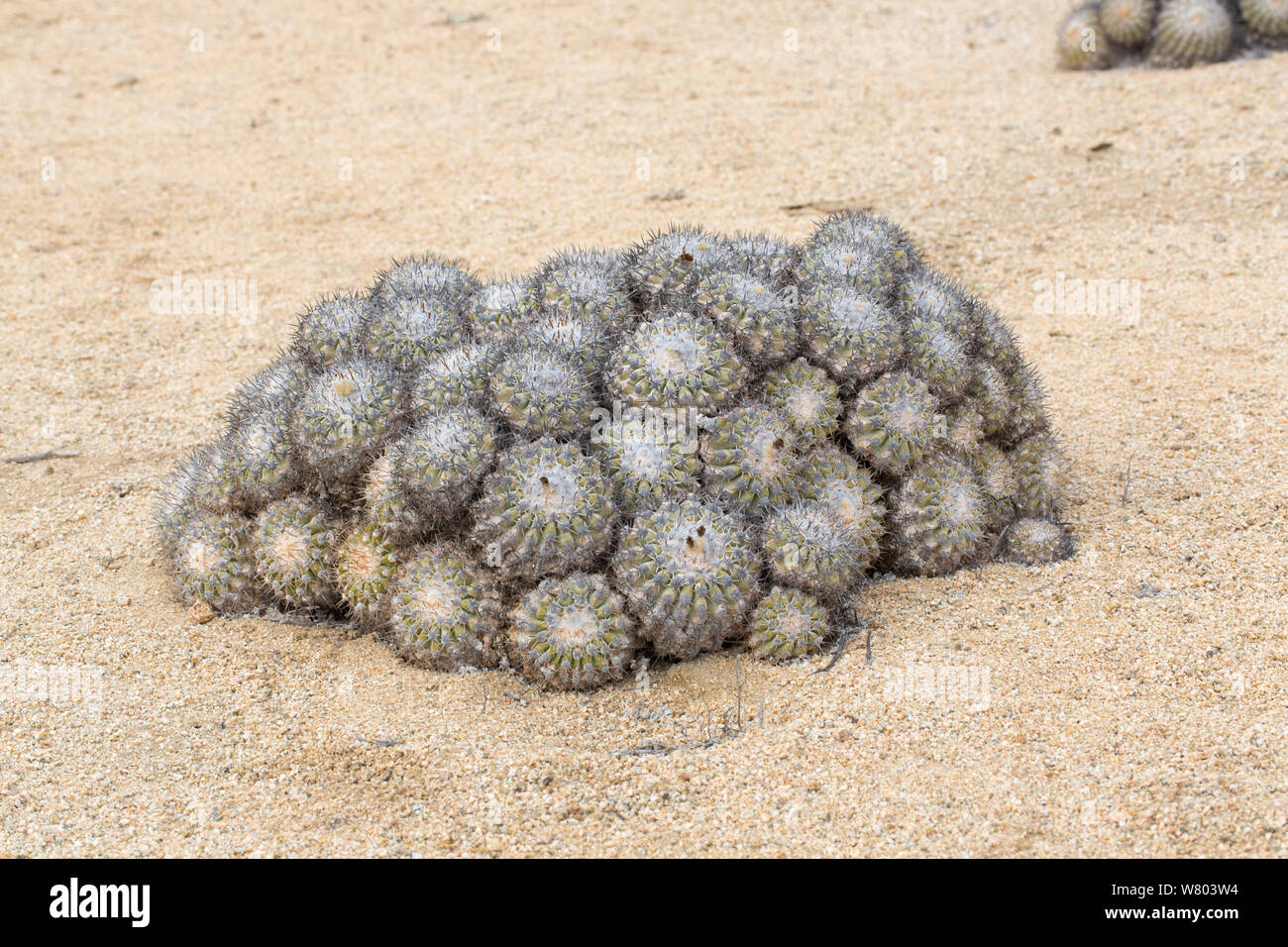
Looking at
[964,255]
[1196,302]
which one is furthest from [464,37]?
→ [1196,302]

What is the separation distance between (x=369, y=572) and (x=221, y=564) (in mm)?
584

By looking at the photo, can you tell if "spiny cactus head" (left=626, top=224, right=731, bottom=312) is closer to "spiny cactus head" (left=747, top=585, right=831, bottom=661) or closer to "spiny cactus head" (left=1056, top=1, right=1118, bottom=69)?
"spiny cactus head" (left=747, top=585, right=831, bottom=661)

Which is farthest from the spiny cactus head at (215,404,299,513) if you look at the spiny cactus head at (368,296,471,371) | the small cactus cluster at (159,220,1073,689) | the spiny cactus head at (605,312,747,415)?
the spiny cactus head at (605,312,747,415)

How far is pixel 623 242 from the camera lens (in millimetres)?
7160

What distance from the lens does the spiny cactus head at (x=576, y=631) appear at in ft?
11.8

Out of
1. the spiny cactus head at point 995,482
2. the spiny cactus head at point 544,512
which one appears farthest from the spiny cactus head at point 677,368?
Answer: the spiny cactus head at point 995,482

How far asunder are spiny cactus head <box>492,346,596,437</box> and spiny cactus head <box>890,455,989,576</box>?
112 centimetres

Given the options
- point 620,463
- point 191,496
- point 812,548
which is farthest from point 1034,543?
point 191,496

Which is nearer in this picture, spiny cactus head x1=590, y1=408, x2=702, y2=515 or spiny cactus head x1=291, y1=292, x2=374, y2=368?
spiny cactus head x1=590, y1=408, x2=702, y2=515

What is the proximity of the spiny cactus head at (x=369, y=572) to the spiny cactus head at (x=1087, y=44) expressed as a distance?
24.3ft

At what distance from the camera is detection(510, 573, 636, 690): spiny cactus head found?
11.8 ft

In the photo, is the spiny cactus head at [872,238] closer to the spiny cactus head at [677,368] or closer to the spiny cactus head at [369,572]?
the spiny cactus head at [677,368]

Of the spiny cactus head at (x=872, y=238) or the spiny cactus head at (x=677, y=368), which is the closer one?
the spiny cactus head at (x=677, y=368)
